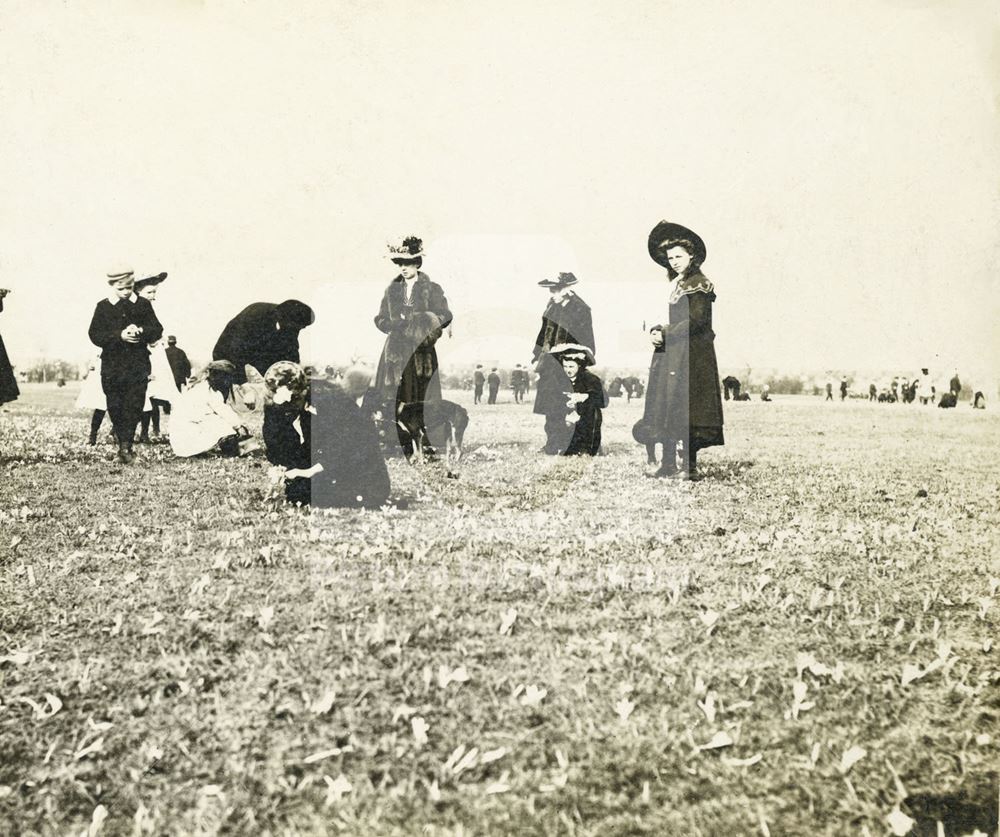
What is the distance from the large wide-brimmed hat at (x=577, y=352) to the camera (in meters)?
9.43

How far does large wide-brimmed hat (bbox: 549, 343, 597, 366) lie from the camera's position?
9.43m

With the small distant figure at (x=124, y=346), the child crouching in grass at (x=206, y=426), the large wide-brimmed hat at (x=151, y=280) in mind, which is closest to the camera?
the large wide-brimmed hat at (x=151, y=280)

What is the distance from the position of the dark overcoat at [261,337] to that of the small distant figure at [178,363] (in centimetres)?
83

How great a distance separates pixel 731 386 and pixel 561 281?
7.88ft

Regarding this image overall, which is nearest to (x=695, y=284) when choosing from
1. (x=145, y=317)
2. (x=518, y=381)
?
(x=145, y=317)

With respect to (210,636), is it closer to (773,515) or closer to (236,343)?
(236,343)

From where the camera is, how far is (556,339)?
9.89 metres

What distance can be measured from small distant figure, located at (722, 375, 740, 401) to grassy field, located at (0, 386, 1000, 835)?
77.0 inches

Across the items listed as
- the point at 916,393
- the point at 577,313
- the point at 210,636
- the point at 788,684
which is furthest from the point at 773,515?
the point at 916,393

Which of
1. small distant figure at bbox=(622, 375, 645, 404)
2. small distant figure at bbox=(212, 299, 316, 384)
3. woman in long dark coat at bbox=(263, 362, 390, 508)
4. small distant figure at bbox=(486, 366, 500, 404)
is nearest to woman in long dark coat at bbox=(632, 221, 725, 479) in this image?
woman in long dark coat at bbox=(263, 362, 390, 508)

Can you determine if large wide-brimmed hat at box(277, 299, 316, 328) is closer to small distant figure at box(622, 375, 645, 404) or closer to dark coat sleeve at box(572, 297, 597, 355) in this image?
dark coat sleeve at box(572, 297, 597, 355)

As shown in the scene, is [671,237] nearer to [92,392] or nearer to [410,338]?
[410,338]

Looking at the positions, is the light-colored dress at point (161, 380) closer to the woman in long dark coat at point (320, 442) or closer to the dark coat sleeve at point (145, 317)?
the dark coat sleeve at point (145, 317)

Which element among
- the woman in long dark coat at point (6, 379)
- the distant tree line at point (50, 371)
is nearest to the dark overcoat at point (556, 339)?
the distant tree line at point (50, 371)
